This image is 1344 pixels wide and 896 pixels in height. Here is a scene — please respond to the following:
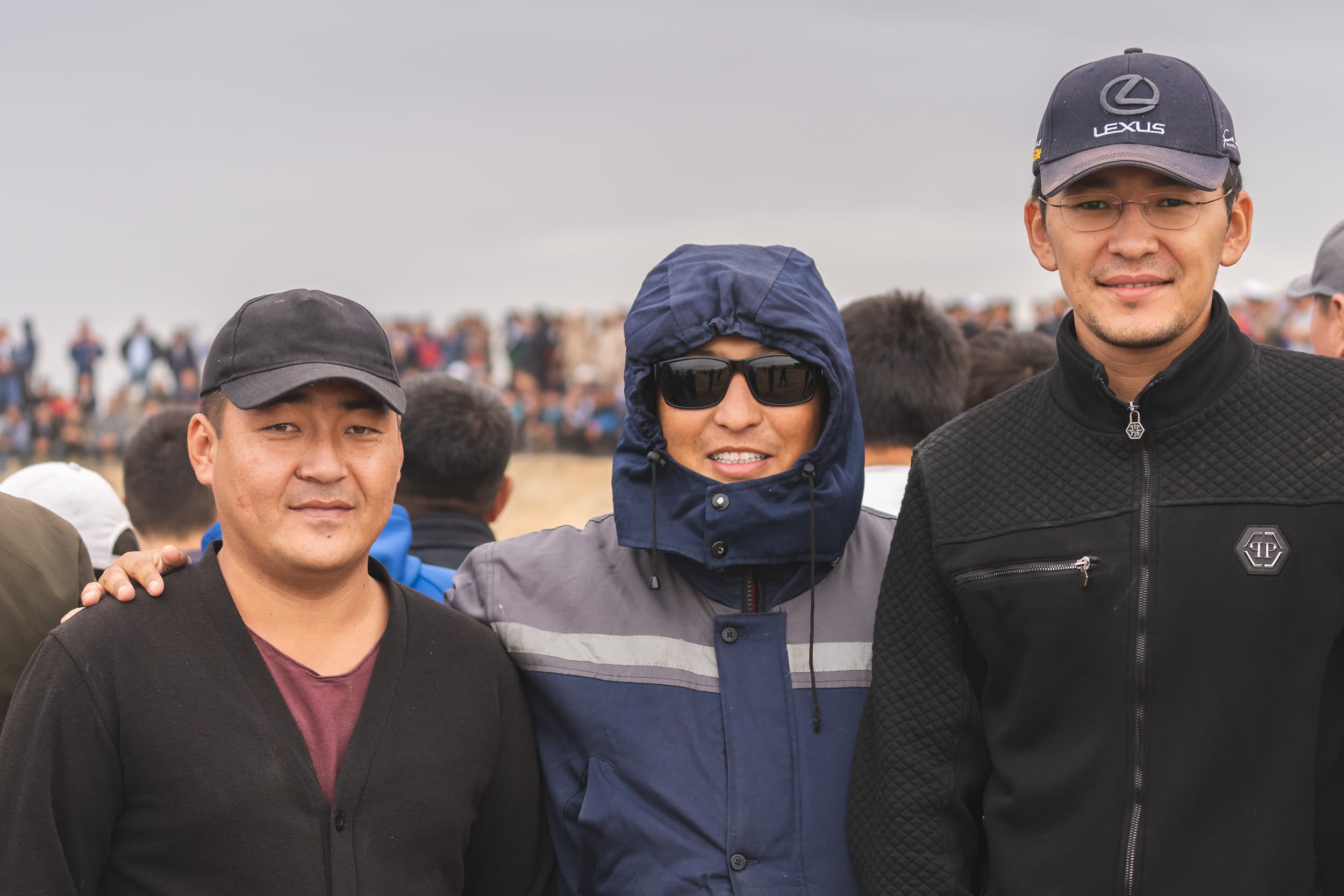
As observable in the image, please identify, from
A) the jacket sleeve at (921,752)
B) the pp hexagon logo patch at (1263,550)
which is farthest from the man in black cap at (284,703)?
the pp hexagon logo patch at (1263,550)

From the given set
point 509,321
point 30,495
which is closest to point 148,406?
point 509,321

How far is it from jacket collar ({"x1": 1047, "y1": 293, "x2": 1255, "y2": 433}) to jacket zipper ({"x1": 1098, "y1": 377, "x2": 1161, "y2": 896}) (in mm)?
46

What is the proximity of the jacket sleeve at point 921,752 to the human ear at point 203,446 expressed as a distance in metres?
1.45

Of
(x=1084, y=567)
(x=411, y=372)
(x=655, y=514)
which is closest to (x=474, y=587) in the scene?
(x=655, y=514)

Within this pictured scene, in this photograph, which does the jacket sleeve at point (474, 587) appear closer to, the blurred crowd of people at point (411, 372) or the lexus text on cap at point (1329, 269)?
the lexus text on cap at point (1329, 269)

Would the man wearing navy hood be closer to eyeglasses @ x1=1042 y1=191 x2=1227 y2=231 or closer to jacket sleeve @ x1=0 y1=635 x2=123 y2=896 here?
eyeglasses @ x1=1042 y1=191 x2=1227 y2=231

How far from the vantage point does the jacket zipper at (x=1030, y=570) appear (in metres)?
2.55

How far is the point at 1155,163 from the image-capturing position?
253 cm

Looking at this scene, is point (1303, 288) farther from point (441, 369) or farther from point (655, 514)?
A: point (441, 369)

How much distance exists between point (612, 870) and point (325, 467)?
3.49 feet

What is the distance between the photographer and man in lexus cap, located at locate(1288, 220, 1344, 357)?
13.2 feet

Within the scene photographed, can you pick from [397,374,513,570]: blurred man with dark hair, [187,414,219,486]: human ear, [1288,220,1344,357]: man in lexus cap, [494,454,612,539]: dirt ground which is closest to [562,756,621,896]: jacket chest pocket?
[187,414,219,486]: human ear

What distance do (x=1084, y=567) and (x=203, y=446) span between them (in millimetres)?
1805

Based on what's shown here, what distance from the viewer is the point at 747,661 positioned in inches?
117
